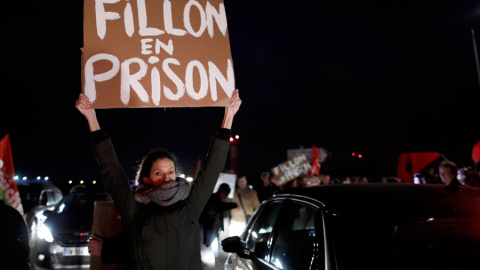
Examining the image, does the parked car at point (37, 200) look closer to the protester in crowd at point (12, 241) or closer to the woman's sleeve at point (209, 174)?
the protester in crowd at point (12, 241)

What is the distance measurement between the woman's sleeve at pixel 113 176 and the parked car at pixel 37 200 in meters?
9.05

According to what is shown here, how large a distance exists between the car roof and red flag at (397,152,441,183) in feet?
20.2

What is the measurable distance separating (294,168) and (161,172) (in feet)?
39.0

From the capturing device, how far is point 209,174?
8.62 ft

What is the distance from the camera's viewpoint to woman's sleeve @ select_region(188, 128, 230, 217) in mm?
2596

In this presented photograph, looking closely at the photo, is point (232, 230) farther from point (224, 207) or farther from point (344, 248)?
point (344, 248)

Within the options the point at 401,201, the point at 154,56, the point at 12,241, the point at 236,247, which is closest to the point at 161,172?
the point at 154,56

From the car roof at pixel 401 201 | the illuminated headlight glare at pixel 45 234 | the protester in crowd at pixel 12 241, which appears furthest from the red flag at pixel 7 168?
the car roof at pixel 401 201

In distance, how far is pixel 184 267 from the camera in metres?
2.43

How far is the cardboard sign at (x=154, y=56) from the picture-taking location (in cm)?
307

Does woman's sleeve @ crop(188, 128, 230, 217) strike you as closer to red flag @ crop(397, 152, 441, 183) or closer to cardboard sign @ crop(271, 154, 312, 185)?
red flag @ crop(397, 152, 441, 183)

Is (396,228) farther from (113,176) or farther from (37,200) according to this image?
(37,200)

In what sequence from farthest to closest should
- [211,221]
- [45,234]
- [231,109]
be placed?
[45,234], [211,221], [231,109]

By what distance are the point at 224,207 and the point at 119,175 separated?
558 cm
